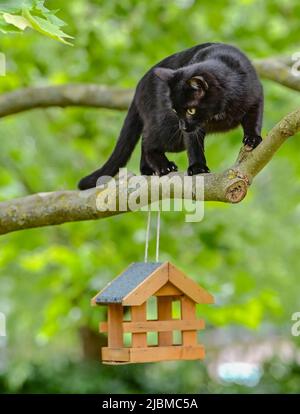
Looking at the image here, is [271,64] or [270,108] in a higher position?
[270,108]

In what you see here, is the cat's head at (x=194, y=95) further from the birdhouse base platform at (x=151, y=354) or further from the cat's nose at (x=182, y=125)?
the birdhouse base platform at (x=151, y=354)

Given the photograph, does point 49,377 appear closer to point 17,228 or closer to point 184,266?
point 184,266

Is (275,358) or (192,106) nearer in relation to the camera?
(192,106)

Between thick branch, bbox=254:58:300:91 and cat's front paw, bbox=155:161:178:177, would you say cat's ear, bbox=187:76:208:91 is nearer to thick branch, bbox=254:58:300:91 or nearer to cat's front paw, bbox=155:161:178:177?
cat's front paw, bbox=155:161:178:177

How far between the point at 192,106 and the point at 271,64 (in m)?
1.12

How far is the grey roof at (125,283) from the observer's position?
283 cm

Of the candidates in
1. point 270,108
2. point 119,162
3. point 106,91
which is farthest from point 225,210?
point 119,162

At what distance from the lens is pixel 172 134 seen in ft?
10.7

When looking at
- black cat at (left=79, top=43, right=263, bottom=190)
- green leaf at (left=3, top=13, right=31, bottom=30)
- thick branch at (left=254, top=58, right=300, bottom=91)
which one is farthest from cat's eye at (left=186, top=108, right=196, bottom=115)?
green leaf at (left=3, top=13, right=31, bottom=30)

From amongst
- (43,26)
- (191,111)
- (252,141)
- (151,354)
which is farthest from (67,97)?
(43,26)

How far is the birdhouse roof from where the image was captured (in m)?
2.79

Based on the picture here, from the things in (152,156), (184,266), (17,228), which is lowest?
(17,228)

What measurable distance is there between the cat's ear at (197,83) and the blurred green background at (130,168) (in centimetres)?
246


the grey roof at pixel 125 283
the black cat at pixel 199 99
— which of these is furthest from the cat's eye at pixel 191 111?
the grey roof at pixel 125 283
